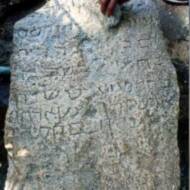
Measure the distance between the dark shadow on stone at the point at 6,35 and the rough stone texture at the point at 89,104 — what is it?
37cm

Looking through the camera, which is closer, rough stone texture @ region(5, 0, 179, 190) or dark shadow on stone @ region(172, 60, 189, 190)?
rough stone texture @ region(5, 0, 179, 190)

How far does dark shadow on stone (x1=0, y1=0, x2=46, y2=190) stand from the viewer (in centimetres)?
193

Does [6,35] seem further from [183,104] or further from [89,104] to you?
[183,104]

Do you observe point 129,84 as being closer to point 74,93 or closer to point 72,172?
point 74,93

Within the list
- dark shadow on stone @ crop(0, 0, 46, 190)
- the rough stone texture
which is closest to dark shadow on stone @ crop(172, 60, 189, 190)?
the rough stone texture

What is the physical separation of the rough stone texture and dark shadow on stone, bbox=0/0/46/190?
0.37m

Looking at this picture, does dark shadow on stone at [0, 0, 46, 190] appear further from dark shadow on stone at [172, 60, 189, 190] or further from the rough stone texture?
dark shadow on stone at [172, 60, 189, 190]

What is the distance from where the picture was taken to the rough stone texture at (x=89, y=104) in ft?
5.07

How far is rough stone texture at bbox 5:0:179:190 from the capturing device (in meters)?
1.54

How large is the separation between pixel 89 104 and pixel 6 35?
55 centimetres

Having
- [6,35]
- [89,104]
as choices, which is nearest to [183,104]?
[89,104]

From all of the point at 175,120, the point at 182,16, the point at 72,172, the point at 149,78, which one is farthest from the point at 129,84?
the point at 182,16

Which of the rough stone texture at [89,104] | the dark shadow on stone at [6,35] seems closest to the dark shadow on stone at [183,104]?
the rough stone texture at [89,104]

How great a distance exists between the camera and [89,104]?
159 centimetres
